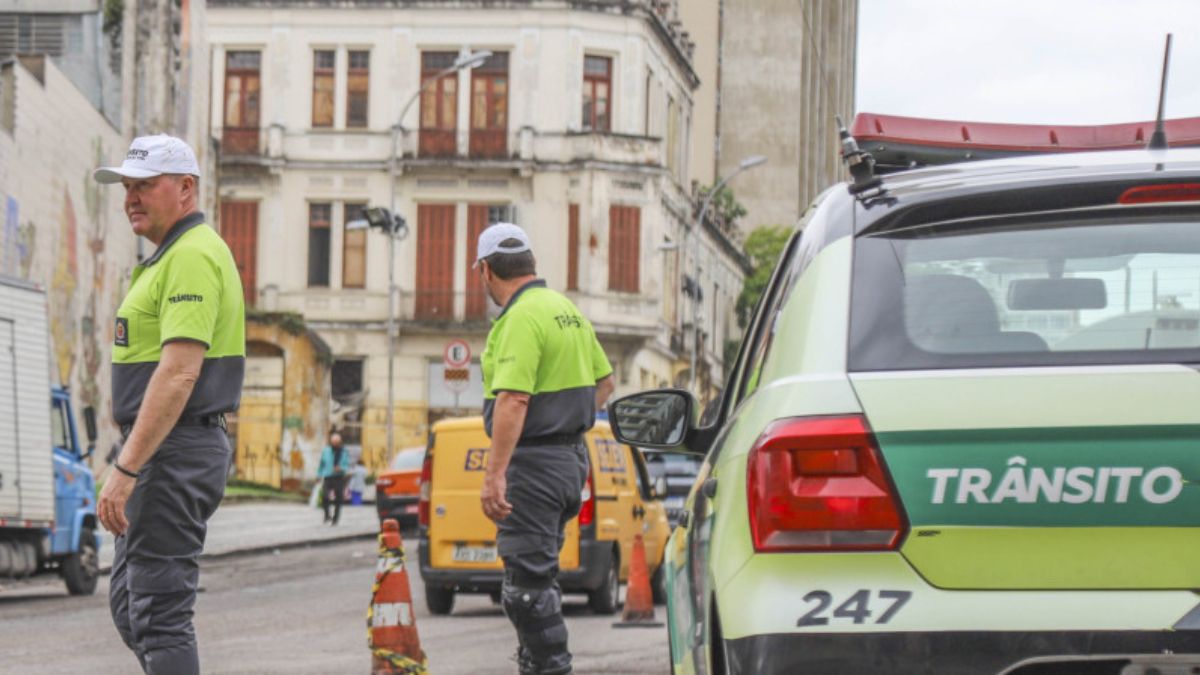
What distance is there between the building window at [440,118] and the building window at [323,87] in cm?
263

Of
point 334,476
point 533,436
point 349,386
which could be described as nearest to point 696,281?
point 349,386

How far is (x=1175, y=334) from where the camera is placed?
4328mm

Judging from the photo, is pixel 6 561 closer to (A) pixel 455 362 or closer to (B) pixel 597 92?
(A) pixel 455 362

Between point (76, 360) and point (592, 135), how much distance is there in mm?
26593

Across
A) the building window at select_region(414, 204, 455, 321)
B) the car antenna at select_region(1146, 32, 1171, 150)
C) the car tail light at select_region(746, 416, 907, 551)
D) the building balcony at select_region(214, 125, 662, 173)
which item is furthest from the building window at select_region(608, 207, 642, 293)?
the car tail light at select_region(746, 416, 907, 551)

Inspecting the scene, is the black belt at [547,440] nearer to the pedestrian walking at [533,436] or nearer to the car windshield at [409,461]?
the pedestrian walking at [533,436]

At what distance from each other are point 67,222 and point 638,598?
21.9m

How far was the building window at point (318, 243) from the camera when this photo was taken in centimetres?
6212

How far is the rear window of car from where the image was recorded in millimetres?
4352

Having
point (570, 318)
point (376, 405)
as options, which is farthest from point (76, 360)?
point (570, 318)

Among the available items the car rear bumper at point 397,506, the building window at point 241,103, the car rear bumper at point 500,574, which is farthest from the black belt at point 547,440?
the building window at point 241,103

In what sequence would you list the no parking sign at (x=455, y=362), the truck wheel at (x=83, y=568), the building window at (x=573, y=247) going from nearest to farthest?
the truck wheel at (x=83, y=568) → the no parking sign at (x=455, y=362) → the building window at (x=573, y=247)

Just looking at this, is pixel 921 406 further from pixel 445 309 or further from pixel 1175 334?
pixel 445 309

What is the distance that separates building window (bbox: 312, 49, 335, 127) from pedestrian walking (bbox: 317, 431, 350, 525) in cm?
2551
